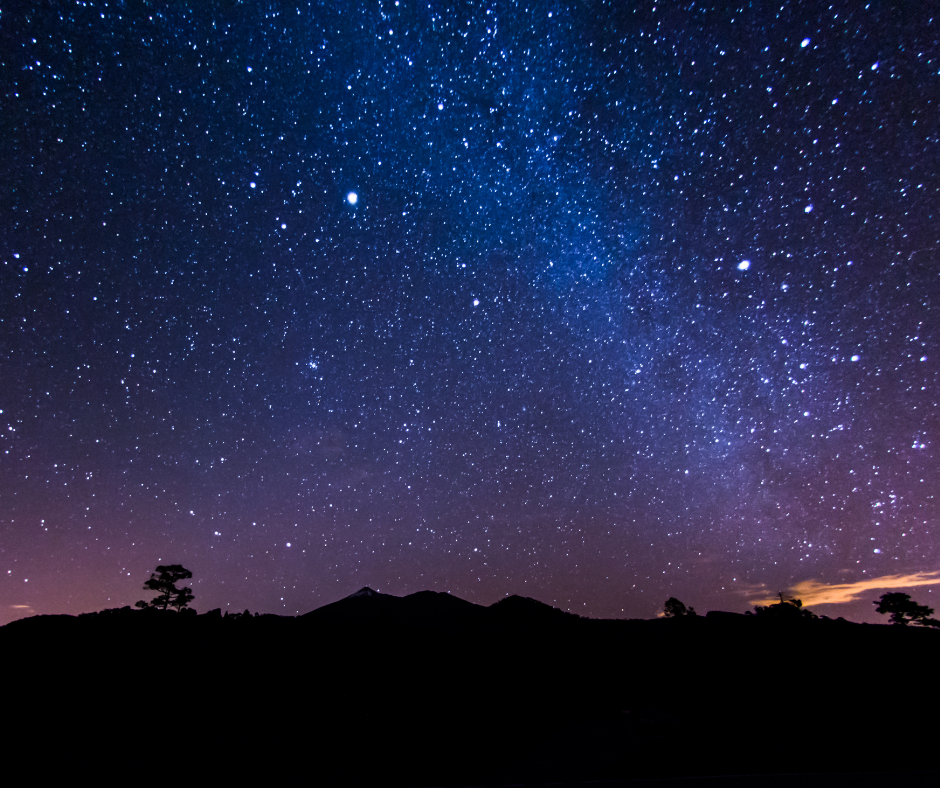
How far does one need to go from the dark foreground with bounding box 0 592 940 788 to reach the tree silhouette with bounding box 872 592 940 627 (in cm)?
1718

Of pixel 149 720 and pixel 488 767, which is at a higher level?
pixel 149 720

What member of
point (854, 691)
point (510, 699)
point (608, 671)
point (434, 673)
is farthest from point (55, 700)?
point (854, 691)

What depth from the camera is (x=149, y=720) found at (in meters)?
10.1

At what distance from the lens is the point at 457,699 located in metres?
13.3

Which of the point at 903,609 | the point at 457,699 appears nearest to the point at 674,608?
the point at 903,609

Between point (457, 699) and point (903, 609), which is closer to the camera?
point (457, 699)

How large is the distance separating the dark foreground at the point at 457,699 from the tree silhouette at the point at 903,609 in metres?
17.2

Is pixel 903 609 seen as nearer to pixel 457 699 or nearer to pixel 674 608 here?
pixel 674 608

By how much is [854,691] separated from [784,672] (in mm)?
1640

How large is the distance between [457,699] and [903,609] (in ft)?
106

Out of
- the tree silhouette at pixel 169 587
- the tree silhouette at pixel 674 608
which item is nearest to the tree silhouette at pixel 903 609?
the tree silhouette at pixel 674 608

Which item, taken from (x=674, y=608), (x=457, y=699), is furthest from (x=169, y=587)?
Result: (x=674, y=608)

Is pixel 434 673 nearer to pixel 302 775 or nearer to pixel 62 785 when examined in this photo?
pixel 302 775

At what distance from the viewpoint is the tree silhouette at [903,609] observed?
28.6 metres
